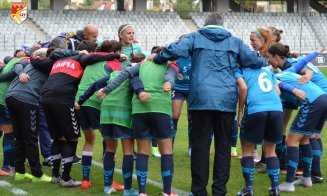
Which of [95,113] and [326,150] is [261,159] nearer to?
[326,150]

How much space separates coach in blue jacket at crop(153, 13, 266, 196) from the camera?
6688 millimetres

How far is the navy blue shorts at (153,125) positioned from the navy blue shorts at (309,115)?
1707mm

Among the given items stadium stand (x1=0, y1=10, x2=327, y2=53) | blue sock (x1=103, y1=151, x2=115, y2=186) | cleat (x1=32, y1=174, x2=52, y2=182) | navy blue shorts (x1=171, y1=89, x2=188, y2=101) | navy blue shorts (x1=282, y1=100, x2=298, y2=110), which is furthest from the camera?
stadium stand (x1=0, y1=10, x2=327, y2=53)

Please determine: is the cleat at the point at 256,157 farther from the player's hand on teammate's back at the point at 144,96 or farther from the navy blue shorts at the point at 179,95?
the player's hand on teammate's back at the point at 144,96

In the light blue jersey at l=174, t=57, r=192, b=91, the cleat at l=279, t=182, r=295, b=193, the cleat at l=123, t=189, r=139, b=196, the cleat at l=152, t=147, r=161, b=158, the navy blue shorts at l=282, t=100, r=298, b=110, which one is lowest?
the cleat at l=152, t=147, r=161, b=158

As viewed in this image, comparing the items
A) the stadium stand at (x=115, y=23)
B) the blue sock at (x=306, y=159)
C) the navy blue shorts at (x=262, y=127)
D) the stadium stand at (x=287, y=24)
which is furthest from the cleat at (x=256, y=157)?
the stadium stand at (x=287, y=24)

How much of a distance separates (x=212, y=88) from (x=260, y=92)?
0.73m

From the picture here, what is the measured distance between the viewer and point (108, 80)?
24.2 ft

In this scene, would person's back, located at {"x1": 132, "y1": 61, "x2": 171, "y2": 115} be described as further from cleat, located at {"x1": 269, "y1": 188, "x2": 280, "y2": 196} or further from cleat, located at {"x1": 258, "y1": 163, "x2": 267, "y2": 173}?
cleat, located at {"x1": 258, "y1": 163, "x2": 267, "y2": 173}

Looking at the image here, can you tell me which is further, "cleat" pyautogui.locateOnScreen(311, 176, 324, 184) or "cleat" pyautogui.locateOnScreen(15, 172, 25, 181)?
"cleat" pyautogui.locateOnScreen(15, 172, 25, 181)

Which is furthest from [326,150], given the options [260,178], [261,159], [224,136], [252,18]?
[252,18]

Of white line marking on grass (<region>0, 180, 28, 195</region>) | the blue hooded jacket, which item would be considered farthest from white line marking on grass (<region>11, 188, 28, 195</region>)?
the blue hooded jacket

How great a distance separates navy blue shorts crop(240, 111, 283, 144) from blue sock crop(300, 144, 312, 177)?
91 centimetres

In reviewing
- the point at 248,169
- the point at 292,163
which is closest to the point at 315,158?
the point at 292,163
